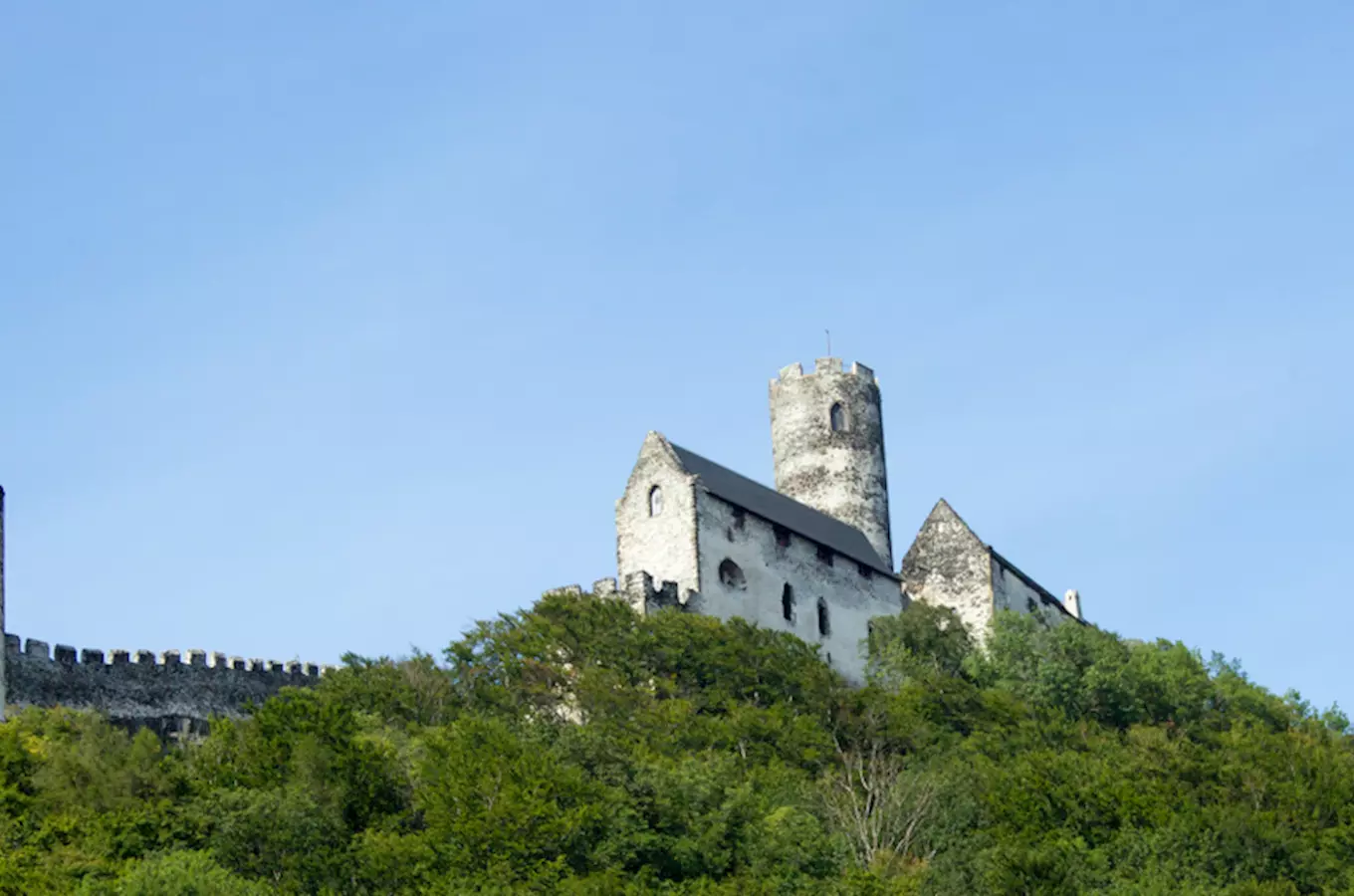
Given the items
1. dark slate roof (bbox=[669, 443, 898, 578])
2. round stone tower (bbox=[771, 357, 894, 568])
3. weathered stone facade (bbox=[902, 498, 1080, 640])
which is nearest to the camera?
dark slate roof (bbox=[669, 443, 898, 578])

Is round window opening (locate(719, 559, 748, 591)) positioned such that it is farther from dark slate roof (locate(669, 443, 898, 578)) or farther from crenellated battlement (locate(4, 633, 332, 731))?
crenellated battlement (locate(4, 633, 332, 731))

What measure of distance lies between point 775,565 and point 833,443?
10585mm

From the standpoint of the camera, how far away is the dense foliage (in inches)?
1780

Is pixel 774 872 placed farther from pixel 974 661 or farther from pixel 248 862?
pixel 974 661

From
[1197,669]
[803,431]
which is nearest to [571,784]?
[1197,669]

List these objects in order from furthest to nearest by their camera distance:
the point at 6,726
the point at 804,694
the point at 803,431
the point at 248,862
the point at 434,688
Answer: the point at 803,431 → the point at 804,694 → the point at 434,688 → the point at 6,726 → the point at 248,862

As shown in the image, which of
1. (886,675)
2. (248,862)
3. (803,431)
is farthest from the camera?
(803,431)

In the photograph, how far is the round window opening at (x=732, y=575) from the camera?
66312 millimetres

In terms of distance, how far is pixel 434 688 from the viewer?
5509 centimetres

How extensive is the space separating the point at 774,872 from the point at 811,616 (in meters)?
21.4

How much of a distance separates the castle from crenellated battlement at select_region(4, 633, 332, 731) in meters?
0.04

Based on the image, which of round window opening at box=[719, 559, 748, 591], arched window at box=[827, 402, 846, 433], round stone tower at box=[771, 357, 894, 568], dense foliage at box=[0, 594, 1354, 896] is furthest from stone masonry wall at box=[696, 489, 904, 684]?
arched window at box=[827, 402, 846, 433]

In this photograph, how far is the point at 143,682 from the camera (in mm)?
54312

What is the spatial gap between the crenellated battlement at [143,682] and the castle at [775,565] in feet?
0.12
